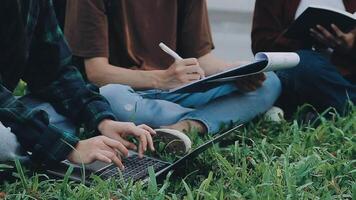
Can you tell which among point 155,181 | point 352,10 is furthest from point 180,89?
point 352,10

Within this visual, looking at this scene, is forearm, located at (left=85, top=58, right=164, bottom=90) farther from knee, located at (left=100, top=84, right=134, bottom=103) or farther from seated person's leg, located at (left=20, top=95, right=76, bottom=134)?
seated person's leg, located at (left=20, top=95, right=76, bottom=134)

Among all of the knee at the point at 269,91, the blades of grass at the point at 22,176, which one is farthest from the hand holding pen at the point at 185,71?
the blades of grass at the point at 22,176

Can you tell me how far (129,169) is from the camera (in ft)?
A: 7.56

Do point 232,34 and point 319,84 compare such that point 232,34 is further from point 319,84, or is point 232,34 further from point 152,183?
point 152,183

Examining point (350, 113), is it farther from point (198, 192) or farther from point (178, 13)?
point (198, 192)

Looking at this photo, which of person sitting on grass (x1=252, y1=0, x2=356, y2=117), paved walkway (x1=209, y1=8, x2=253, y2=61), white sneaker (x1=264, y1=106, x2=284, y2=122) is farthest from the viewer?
paved walkway (x1=209, y1=8, x2=253, y2=61)

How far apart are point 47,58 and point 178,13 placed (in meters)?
0.89

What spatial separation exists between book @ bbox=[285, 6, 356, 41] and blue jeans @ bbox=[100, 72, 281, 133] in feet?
0.62

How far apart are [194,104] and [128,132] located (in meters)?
0.83

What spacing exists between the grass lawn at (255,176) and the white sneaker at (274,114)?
0.25m

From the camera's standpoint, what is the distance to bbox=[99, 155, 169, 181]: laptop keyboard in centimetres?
224

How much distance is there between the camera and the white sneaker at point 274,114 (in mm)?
3138

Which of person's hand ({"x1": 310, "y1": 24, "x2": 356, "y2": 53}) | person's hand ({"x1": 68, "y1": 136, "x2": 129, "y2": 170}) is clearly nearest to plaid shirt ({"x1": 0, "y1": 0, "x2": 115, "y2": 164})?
person's hand ({"x1": 68, "y1": 136, "x2": 129, "y2": 170})

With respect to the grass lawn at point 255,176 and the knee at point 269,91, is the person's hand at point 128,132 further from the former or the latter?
the knee at point 269,91
